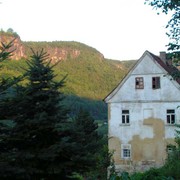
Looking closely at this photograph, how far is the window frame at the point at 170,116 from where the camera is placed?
32.0 meters

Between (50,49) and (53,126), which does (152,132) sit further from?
(50,49)

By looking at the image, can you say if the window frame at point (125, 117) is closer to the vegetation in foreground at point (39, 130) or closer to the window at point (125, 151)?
the window at point (125, 151)

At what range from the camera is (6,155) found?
41.5ft

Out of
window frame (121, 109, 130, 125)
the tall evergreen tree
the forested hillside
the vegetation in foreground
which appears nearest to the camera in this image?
the vegetation in foreground

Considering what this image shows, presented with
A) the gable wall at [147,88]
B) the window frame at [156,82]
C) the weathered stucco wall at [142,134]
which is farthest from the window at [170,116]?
the window frame at [156,82]

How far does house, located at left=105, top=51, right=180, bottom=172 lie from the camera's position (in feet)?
105

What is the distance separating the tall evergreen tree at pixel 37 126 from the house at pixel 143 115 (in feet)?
61.0

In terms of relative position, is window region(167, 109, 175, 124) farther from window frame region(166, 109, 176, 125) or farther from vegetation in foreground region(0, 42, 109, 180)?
vegetation in foreground region(0, 42, 109, 180)

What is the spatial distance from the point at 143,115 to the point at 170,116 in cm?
209

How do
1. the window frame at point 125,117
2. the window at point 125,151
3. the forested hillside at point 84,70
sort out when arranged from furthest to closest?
the forested hillside at point 84,70 < the window frame at point 125,117 < the window at point 125,151

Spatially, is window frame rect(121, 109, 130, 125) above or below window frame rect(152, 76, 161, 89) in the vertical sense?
below

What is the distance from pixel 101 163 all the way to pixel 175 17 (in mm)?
13171

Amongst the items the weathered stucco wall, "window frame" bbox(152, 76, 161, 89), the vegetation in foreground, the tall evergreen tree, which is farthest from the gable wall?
the tall evergreen tree

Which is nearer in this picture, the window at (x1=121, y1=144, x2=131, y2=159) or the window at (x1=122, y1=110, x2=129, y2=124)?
the window at (x1=121, y1=144, x2=131, y2=159)
